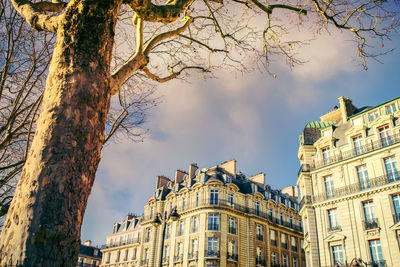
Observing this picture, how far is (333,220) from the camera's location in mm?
21984

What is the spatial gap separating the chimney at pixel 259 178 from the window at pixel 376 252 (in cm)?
2023

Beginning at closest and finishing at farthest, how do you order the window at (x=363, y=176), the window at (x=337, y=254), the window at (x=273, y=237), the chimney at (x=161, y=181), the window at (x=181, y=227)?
the window at (x=337, y=254) < the window at (x=363, y=176) < the window at (x=181, y=227) < the window at (x=273, y=237) < the chimney at (x=161, y=181)

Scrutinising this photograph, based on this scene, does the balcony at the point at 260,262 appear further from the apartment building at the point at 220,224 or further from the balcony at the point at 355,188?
the balcony at the point at 355,188

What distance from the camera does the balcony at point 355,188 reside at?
19.8 metres

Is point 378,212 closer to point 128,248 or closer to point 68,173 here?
point 68,173

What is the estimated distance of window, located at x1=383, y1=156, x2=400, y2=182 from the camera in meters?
19.6

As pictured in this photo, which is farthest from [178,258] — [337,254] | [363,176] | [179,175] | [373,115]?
[373,115]

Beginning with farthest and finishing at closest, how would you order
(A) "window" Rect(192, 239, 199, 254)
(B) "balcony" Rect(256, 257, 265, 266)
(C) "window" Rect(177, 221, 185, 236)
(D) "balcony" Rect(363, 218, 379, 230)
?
(C) "window" Rect(177, 221, 185, 236) < (B) "balcony" Rect(256, 257, 265, 266) < (A) "window" Rect(192, 239, 199, 254) < (D) "balcony" Rect(363, 218, 379, 230)

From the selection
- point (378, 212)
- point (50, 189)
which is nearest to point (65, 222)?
point (50, 189)

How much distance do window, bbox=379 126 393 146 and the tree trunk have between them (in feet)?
72.5

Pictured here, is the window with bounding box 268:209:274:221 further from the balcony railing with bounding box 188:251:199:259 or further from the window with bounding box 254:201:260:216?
the balcony railing with bounding box 188:251:199:259

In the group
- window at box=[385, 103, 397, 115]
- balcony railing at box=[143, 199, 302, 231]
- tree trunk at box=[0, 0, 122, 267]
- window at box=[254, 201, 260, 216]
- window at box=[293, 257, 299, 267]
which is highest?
window at box=[385, 103, 397, 115]

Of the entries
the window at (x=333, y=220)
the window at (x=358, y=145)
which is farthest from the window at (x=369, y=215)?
the window at (x=358, y=145)

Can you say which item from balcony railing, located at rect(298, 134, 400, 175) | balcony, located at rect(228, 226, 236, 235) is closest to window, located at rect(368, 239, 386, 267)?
balcony railing, located at rect(298, 134, 400, 175)
